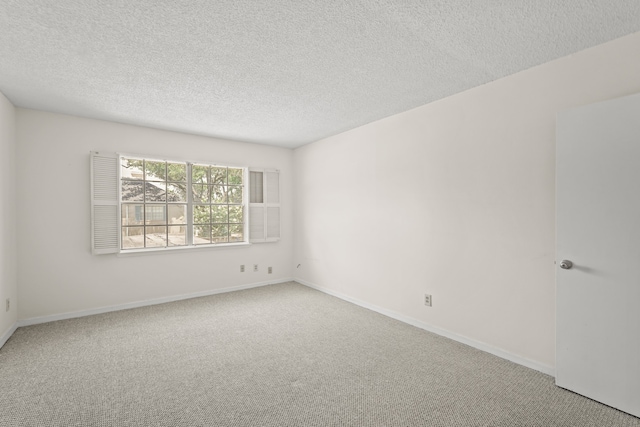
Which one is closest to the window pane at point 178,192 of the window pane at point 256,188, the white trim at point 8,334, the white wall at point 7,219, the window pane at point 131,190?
the window pane at point 131,190

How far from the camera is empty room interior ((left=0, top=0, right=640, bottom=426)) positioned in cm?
200

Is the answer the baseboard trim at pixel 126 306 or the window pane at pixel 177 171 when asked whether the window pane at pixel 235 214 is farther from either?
the baseboard trim at pixel 126 306

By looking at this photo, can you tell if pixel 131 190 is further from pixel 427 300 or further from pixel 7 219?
pixel 427 300

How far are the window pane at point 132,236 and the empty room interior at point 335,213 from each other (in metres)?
0.03

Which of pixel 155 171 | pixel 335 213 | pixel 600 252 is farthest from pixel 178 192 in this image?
pixel 600 252

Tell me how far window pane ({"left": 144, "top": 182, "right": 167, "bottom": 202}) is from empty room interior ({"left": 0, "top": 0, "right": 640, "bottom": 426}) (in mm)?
106

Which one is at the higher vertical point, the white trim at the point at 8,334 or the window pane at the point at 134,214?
the window pane at the point at 134,214

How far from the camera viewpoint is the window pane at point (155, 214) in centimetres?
436

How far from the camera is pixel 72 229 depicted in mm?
3805

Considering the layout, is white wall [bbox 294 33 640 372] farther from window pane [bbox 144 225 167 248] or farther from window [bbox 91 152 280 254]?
window pane [bbox 144 225 167 248]

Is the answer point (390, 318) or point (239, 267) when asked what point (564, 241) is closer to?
point (390, 318)

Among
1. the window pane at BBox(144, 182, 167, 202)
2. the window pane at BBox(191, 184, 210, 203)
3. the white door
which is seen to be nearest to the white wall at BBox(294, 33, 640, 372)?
the white door

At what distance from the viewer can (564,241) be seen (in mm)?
2289

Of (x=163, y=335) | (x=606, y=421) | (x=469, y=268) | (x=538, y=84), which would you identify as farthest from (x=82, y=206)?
(x=606, y=421)
